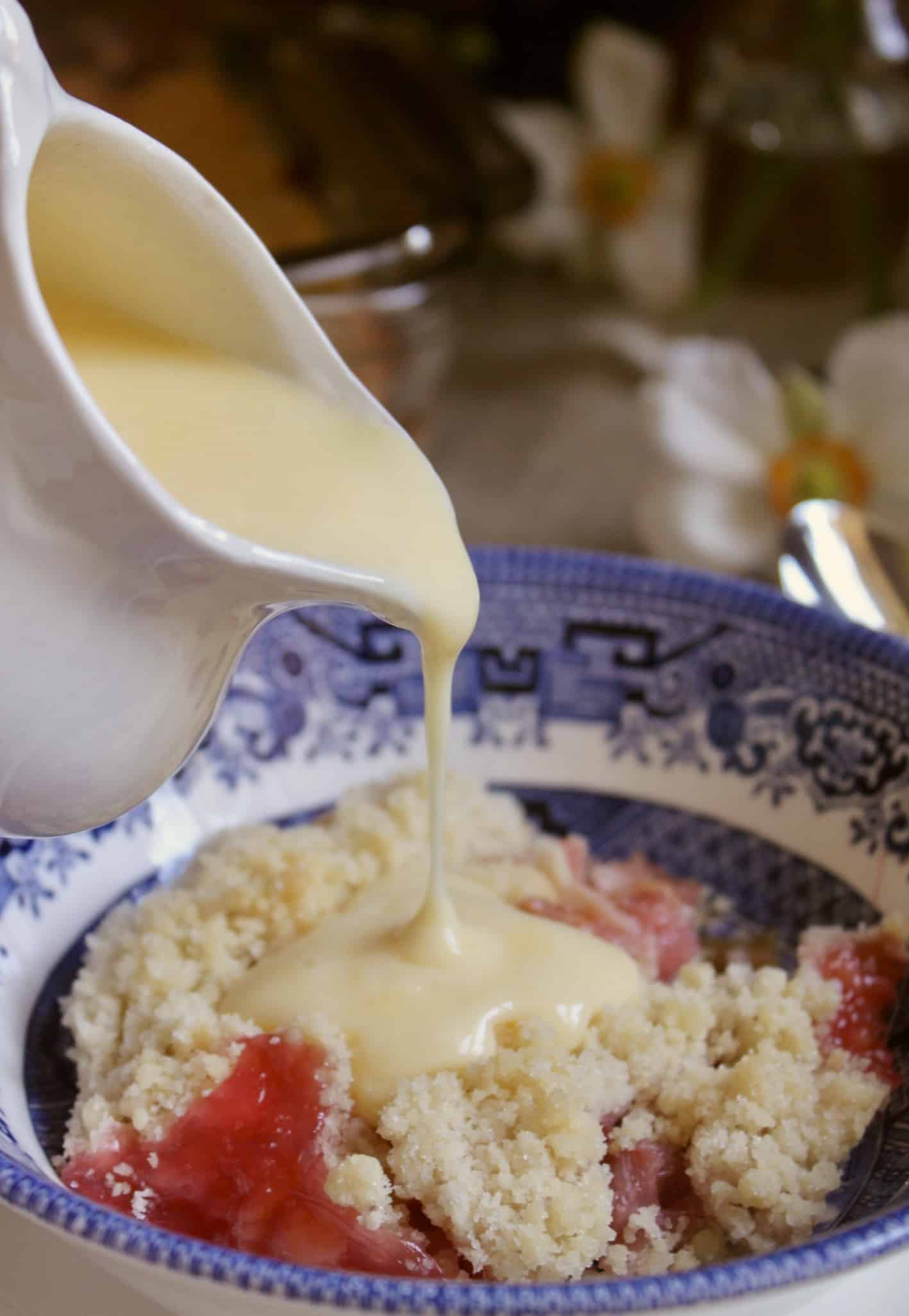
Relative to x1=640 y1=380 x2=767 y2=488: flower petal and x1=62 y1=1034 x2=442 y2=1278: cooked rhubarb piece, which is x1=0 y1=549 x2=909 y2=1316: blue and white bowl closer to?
x1=62 y1=1034 x2=442 y2=1278: cooked rhubarb piece

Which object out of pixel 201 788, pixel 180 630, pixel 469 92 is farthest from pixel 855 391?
pixel 180 630

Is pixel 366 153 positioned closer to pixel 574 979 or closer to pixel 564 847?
pixel 564 847

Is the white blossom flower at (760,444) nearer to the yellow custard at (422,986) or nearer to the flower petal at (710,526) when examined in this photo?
the flower petal at (710,526)

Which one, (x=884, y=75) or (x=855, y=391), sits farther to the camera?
(x=884, y=75)

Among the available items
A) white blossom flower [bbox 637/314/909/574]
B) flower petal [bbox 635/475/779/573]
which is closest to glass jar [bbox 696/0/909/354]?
white blossom flower [bbox 637/314/909/574]

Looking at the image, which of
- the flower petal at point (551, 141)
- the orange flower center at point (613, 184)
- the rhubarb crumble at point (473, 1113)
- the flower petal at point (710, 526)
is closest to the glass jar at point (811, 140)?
the orange flower center at point (613, 184)

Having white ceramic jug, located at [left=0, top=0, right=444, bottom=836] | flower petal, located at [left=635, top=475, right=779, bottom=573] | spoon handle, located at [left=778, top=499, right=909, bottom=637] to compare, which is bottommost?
flower petal, located at [left=635, top=475, right=779, bottom=573]

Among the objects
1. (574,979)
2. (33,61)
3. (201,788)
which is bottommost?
(201,788)
